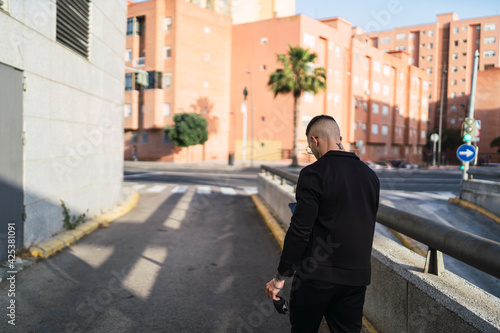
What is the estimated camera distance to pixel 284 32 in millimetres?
51312

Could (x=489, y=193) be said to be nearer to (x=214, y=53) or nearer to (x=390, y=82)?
(x=214, y=53)

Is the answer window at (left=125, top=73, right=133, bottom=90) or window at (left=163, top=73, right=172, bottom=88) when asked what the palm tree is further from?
window at (left=125, top=73, right=133, bottom=90)

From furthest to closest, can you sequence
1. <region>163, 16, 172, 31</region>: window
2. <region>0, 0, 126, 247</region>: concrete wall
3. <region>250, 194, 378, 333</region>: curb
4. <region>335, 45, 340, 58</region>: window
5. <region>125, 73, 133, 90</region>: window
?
<region>335, 45, 340, 58</region>: window
<region>125, 73, 133, 90</region>: window
<region>163, 16, 172, 31</region>: window
<region>0, 0, 126, 247</region>: concrete wall
<region>250, 194, 378, 333</region>: curb

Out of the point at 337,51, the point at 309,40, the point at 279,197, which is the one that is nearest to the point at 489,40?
the point at 337,51

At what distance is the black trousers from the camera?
2.44 meters

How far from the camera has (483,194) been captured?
38.3 ft

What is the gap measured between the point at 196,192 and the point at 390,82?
197 ft

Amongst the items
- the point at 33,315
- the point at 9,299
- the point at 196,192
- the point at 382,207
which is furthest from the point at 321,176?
the point at 196,192

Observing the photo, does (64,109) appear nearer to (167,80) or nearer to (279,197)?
(279,197)

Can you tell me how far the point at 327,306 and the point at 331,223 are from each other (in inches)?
20.5

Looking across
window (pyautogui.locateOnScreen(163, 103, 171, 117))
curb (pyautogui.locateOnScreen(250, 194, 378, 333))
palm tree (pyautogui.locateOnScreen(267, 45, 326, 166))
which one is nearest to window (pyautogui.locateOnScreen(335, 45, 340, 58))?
palm tree (pyautogui.locateOnScreen(267, 45, 326, 166))

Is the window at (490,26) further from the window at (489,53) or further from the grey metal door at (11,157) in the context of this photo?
the grey metal door at (11,157)

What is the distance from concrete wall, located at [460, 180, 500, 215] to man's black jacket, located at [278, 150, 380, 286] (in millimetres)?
10265

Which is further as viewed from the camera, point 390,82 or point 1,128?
point 390,82
